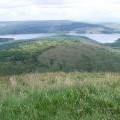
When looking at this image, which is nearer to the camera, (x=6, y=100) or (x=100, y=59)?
(x=6, y=100)

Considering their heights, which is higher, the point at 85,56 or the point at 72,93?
the point at 72,93

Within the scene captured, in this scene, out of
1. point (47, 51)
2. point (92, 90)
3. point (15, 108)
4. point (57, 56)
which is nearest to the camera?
point (15, 108)

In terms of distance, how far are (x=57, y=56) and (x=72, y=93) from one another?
129185 mm

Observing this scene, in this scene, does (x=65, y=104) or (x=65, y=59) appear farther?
(x=65, y=59)

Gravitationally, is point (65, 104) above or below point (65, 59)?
above

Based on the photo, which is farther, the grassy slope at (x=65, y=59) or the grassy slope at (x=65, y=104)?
the grassy slope at (x=65, y=59)

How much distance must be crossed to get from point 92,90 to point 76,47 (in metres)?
145

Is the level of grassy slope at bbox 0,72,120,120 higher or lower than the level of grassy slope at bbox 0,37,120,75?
higher

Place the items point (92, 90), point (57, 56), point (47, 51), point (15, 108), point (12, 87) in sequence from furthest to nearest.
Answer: point (47, 51)
point (57, 56)
point (12, 87)
point (92, 90)
point (15, 108)

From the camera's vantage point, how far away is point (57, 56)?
136375 millimetres

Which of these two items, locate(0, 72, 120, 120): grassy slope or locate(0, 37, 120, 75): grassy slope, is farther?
locate(0, 37, 120, 75): grassy slope

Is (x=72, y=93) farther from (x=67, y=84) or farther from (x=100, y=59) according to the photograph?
(x=100, y=59)

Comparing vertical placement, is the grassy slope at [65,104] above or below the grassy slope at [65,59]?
above

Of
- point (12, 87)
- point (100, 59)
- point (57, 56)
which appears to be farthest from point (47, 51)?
point (12, 87)
